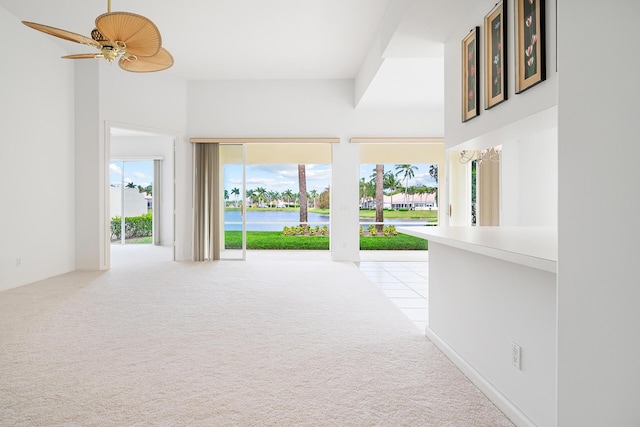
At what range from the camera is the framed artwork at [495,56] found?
75.5 inches

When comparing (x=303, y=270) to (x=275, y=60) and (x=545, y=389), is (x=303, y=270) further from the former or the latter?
(x=545, y=389)

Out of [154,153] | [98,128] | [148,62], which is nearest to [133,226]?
[154,153]

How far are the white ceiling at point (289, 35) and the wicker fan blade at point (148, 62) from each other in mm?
1079

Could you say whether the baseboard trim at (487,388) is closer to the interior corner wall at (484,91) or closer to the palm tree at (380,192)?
the interior corner wall at (484,91)

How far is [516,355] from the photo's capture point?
1.76m

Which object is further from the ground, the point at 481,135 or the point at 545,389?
the point at 481,135

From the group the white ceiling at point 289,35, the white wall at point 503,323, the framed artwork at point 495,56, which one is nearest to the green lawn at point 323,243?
the white ceiling at point 289,35

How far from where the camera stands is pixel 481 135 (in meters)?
2.23

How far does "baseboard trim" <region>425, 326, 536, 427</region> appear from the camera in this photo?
1.71m

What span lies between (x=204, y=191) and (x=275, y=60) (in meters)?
2.52

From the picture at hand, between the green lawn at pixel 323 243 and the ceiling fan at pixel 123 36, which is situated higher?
the ceiling fan at pixel 123 36

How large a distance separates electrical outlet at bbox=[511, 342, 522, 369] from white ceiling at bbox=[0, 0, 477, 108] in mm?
2196

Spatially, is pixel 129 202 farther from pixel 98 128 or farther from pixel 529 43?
pixel 529 43

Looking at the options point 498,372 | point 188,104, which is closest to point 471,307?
point 498,372
